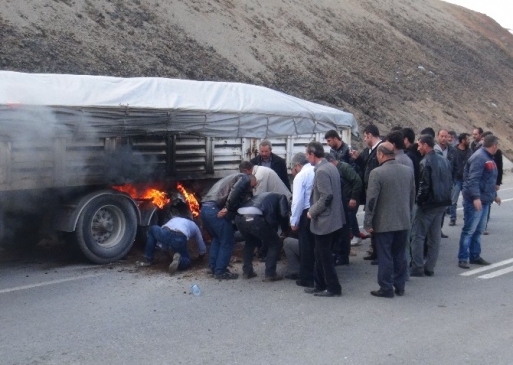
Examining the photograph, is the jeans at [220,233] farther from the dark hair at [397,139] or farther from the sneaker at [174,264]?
the dark hair at [397,139]

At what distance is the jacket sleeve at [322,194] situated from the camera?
7926 mm

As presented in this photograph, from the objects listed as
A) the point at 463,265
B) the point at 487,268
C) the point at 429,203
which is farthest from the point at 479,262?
the point at 429,203

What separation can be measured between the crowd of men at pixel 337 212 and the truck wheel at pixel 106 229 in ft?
2.00

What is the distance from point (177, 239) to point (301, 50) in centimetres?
2234

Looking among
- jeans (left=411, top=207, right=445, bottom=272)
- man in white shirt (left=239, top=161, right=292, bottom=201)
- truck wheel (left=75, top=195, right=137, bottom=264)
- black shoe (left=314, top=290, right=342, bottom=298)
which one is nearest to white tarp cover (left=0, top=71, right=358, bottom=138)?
truck wheel (left=75, top=195, right=137, bottom=264)

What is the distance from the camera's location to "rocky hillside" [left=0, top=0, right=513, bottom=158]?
20156 mm

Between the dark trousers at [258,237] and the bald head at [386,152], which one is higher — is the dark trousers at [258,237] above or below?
below

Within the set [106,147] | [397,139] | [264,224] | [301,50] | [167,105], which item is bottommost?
[264,224]

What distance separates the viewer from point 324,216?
7.98 meters

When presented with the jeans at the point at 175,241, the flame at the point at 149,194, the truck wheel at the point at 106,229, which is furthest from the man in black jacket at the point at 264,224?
the flame at the point at 149,194

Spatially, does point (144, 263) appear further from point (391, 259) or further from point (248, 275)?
point (391, 259)

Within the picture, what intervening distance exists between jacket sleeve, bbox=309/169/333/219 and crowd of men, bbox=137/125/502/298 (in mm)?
11

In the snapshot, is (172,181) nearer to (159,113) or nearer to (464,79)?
(159,113)

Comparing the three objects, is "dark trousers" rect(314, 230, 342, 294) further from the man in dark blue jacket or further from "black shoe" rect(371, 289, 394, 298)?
the man in dark blue jacket
